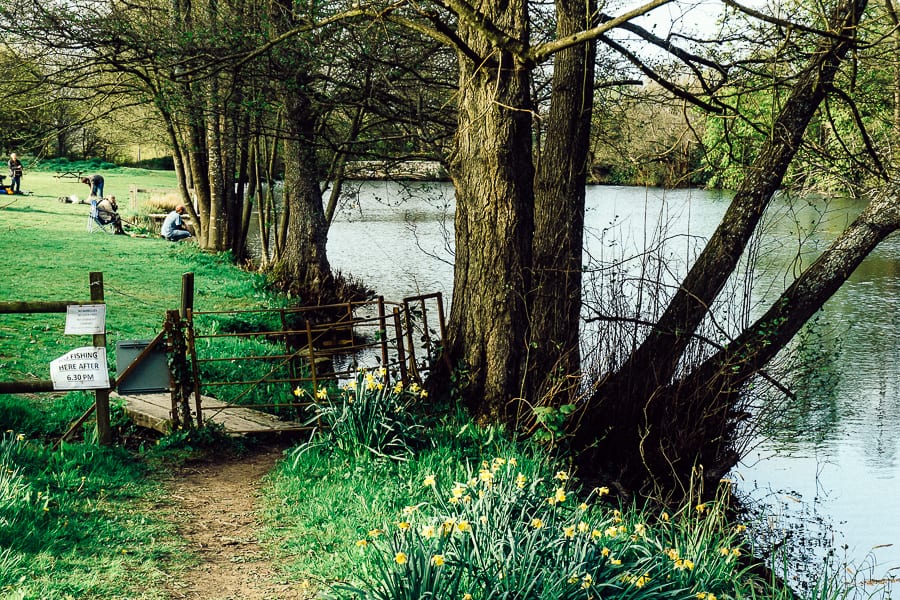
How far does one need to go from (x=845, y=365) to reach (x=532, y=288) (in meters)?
7.66

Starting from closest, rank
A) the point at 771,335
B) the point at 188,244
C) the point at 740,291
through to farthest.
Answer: the point at 771,335
the point at 740,291
the point at 188,244

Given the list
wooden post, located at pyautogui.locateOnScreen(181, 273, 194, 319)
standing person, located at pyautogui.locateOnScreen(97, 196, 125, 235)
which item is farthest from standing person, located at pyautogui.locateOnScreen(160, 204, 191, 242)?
wooden post, located at pyautogui.locateOnScreen(181, 273, 194, 319)

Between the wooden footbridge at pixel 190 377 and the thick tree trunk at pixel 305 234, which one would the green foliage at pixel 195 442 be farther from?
the thick tree trunk at pixel 305 234

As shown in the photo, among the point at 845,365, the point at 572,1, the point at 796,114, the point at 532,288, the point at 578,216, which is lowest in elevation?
the point at 845,365

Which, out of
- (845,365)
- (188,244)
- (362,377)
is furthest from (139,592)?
(188,244)

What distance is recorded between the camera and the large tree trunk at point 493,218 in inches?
295

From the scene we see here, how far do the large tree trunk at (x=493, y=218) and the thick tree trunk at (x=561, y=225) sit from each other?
0.47 ft

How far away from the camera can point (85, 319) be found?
21.9 feet

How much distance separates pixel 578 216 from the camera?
7.95 m

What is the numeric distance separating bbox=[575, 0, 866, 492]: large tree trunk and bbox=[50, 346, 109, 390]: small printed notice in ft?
14.1

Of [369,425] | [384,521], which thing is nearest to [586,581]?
[384,521]

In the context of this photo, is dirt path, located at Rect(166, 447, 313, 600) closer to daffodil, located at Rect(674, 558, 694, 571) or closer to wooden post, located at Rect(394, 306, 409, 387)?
wooden post, located at Rect(394, 306, 409, 387)

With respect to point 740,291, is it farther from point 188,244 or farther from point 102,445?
point 188,244

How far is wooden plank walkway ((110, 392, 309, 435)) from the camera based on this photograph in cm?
757
